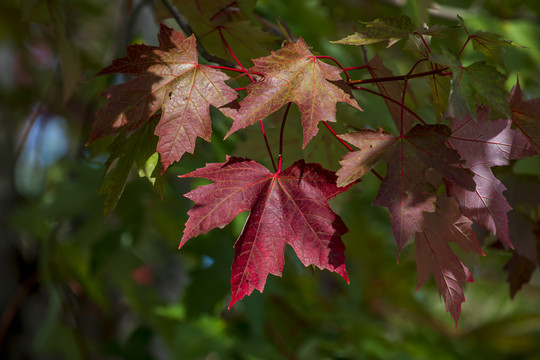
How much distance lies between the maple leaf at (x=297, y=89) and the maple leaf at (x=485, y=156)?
19cm

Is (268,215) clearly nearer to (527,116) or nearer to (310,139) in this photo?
(310,139)

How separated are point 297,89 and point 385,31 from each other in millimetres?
138

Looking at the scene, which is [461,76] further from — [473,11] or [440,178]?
[473,11]

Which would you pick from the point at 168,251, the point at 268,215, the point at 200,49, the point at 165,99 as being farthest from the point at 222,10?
the point at 168,251

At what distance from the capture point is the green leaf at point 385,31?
63 cm

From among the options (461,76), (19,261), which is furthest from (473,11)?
(19,261)

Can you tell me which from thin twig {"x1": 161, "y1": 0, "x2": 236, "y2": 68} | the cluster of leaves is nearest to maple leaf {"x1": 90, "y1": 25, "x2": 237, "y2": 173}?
the cluster of leaves

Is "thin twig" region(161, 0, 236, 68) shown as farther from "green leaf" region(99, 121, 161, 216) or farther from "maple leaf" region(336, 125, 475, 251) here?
"maple leaf" region(336, 125, 475, 251)

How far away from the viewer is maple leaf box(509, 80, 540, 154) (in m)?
0.69

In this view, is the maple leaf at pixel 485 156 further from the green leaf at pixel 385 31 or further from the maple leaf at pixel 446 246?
the green leaf at pixel 385 31

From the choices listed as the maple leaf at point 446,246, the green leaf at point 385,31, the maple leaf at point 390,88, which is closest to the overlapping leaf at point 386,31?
the green leaf at point 385,31

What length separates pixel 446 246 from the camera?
2.22 ft

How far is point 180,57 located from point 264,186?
23cm

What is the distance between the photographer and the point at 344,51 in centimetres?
148
